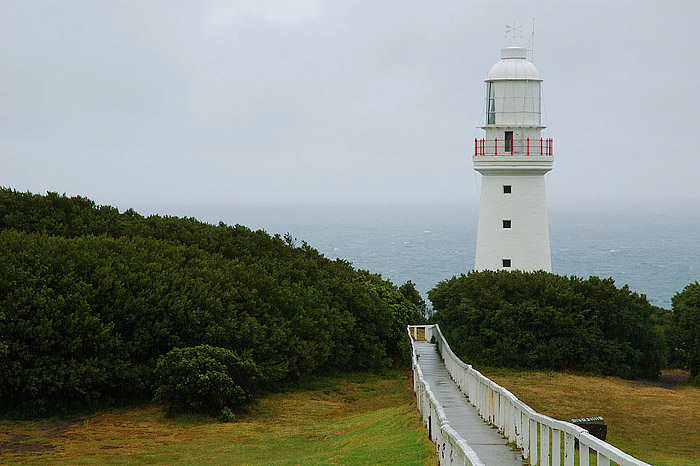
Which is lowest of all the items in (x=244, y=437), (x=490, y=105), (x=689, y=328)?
(x=244, y=437)

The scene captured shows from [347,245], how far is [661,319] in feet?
375

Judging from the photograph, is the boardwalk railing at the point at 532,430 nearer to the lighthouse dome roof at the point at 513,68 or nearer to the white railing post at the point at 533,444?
the white railing post at the point at 533,444

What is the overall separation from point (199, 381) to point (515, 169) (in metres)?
17.7

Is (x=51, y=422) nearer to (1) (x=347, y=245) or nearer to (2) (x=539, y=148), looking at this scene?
(2) (x=539, y=148)

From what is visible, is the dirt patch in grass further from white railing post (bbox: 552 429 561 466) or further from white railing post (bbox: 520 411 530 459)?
white railing post (bbox: 552 429 561 466)

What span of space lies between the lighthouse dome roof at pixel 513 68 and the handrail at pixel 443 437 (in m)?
19.9

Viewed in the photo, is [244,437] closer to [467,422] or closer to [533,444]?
[467,422]

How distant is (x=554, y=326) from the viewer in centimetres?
Answer: 3316

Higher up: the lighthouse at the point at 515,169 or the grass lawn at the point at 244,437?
the lighthouse at the point at 515,169

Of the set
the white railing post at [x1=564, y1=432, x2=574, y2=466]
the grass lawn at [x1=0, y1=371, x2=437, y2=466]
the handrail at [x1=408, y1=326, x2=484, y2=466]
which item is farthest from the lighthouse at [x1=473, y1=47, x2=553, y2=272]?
the white railing post at [x1=564, y1=432, x2=574, y2=466]

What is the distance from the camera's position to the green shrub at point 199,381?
2405 cm

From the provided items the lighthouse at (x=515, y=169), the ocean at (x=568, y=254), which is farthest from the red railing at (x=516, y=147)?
the ocean at (x=568, y=254)

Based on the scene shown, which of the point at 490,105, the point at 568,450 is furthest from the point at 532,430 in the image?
the point at 490,105

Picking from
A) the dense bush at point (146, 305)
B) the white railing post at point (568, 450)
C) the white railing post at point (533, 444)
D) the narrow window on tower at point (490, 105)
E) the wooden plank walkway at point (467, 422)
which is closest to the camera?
the white railing post at point (568, 450)
